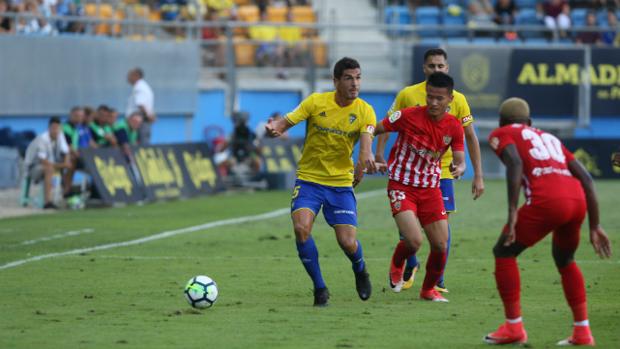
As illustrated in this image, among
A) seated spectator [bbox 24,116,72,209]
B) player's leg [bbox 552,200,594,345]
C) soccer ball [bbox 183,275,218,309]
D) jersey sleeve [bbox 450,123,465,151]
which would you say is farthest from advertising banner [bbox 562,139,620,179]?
player's leg [bbox 552,200,594,345]

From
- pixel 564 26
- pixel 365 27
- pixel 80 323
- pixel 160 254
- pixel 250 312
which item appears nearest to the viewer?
pixel 80 323

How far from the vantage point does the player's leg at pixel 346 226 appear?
10.8 m

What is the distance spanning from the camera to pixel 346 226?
10.8 metres

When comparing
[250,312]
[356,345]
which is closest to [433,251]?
[250,312]

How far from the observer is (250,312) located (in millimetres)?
10234

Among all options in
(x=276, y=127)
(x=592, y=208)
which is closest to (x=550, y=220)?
(x=592, y=208)

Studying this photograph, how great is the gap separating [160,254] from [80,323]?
5760mm

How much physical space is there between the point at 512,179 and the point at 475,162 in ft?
10.0

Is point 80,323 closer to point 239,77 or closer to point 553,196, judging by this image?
point 553,196

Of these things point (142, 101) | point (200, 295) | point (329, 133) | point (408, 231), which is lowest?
point (142, 101)

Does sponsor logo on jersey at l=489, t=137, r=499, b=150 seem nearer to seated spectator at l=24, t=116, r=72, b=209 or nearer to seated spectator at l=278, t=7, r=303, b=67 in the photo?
seated spectator at l=24, t=116, r=72, b=209

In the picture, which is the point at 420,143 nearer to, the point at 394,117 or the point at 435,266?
the point at 394,117

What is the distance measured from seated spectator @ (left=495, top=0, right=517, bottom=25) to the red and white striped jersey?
2455 centimetres

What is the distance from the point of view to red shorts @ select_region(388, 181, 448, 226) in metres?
10.9
